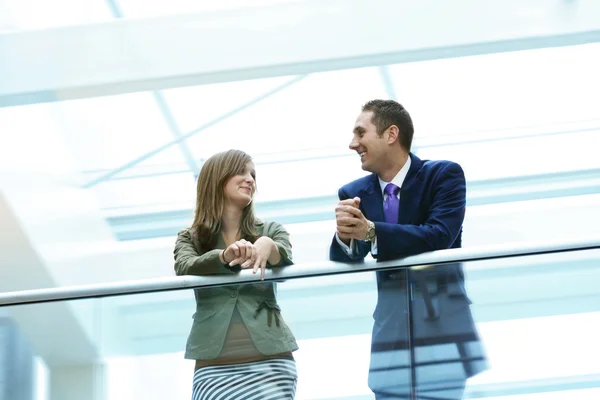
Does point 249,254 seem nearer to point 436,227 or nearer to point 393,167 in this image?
point 436,227

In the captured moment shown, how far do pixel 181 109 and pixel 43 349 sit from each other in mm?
9010

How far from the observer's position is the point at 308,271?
17.8 ft

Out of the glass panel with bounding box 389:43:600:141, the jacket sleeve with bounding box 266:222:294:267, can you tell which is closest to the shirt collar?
the jacket sleeve with bounding box 266:222:294:267

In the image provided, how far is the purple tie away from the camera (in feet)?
18.9

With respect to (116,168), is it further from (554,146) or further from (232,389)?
(232,389)

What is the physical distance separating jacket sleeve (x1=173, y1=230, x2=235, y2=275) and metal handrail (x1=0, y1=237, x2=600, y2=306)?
3 cm

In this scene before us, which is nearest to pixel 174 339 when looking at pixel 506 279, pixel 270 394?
pixel 270 394

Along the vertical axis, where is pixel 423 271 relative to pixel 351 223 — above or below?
below

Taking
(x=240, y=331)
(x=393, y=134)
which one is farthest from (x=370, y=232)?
(x=393, y=134)

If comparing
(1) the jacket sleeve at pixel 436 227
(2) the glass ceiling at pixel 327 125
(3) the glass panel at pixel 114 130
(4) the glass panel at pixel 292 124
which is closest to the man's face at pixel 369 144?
(1) the jacket sleeve at pixel 436 227

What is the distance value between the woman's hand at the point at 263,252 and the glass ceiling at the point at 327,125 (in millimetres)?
8881

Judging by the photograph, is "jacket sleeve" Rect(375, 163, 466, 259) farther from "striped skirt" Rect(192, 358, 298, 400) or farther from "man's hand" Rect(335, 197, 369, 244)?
"striped skirt" Rect(192, 358, 298, 400)

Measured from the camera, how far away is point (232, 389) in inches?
207

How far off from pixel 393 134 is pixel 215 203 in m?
0.89
